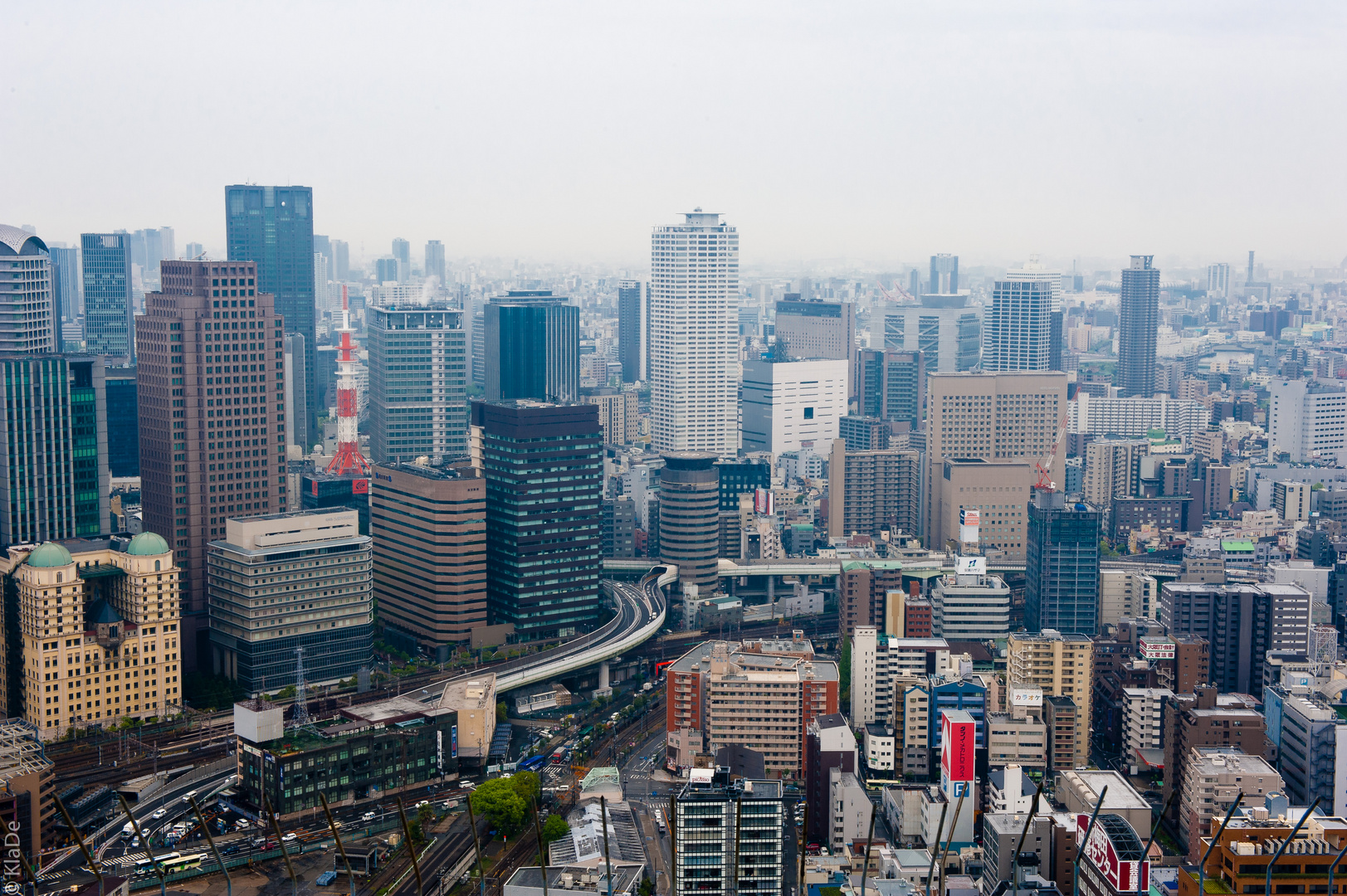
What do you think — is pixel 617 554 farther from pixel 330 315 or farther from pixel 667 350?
pixel 330 315

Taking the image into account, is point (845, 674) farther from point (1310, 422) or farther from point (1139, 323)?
point (1139, 323)

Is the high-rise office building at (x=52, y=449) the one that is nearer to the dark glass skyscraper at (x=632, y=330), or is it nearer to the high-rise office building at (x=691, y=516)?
the high-rise office building at (x=691, y=516)

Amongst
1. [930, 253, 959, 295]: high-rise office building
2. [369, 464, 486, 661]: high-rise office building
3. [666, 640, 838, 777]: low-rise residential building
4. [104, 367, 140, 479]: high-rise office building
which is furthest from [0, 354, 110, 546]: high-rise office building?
[930, 253, 959, 295]: high-rise office building

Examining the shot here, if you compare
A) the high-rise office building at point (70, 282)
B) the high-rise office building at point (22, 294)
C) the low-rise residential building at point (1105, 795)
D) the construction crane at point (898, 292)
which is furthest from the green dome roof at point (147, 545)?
the construction crane at point (898, 292)

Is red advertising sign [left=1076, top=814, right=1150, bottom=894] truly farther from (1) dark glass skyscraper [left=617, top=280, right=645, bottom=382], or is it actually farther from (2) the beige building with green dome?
(1) dark glass skyscraper [left=617, top=280, right=645, bottom=382]

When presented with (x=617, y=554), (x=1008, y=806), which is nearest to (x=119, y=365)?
(x=617, y=554)

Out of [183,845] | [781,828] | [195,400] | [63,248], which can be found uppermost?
[63,248]

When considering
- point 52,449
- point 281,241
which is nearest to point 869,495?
point 52,449
